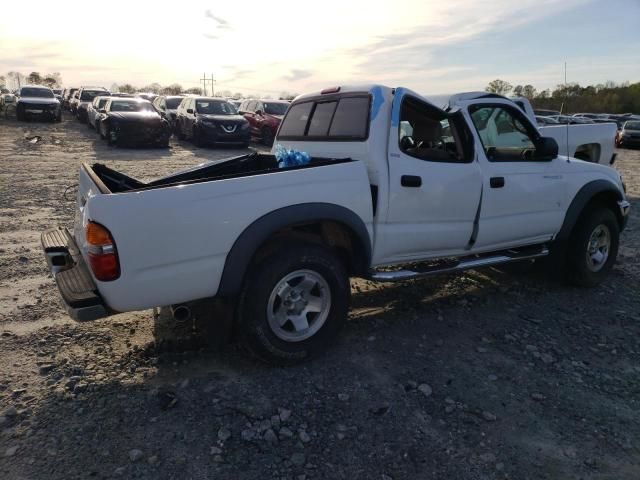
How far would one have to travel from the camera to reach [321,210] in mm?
3373

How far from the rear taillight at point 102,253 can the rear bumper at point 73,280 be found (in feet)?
0.57

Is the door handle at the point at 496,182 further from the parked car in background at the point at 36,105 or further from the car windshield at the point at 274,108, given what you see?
the parked car in background at the point at 36,105

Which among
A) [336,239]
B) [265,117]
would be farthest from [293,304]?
[265,117]

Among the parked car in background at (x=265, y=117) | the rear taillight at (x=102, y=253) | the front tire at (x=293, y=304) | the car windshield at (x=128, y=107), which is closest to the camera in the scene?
the rear taillight at (x=102, y=253)

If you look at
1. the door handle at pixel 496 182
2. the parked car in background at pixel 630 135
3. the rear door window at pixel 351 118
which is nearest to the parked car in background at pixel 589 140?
the door handle at pixel 496 182

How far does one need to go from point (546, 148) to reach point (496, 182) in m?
0.73

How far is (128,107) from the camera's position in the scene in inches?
711

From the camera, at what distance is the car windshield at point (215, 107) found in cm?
1825

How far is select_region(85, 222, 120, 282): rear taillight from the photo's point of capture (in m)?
2.80

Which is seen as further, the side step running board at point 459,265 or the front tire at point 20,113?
the front tire at point 20,113

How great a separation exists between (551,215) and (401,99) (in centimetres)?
206

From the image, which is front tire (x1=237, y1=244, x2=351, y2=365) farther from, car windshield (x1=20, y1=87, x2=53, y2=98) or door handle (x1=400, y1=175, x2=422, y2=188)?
car windshield (x1=20, y1=87, x2=53, y2=98)

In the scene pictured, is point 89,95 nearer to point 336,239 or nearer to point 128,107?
point 128,107

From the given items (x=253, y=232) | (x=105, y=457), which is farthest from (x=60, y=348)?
(x=253, y=232)
